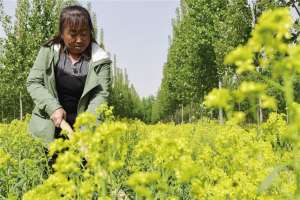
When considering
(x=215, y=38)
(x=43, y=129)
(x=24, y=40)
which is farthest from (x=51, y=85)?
(x=24, y=40)

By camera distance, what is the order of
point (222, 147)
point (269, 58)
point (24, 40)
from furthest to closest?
point (24, 40) → point (222, 147) → point (269, 58)

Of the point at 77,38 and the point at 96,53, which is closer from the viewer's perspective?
the point at 77,38

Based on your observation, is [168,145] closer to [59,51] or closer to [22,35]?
[59,51]

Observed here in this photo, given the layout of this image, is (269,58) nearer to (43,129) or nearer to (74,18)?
(74,18)

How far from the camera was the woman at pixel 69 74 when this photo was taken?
3572 millimetres

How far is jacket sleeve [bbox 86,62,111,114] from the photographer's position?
3545mm

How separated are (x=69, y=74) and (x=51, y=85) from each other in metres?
0.18

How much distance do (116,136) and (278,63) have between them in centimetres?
82

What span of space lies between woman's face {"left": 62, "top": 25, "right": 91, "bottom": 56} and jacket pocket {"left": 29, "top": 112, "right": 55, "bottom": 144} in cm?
59

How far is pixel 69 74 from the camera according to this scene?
382 centimetres

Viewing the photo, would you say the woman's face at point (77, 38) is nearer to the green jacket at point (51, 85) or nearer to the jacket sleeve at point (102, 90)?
the green jacket at point (51, 85)

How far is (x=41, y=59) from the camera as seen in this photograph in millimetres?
3746

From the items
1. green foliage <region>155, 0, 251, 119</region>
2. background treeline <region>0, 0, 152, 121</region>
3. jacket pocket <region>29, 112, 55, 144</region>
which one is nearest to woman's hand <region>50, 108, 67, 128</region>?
jacket pocket <region>29, 112, 55, 144</region>

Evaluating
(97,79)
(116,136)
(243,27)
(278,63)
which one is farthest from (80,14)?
(243,27)
